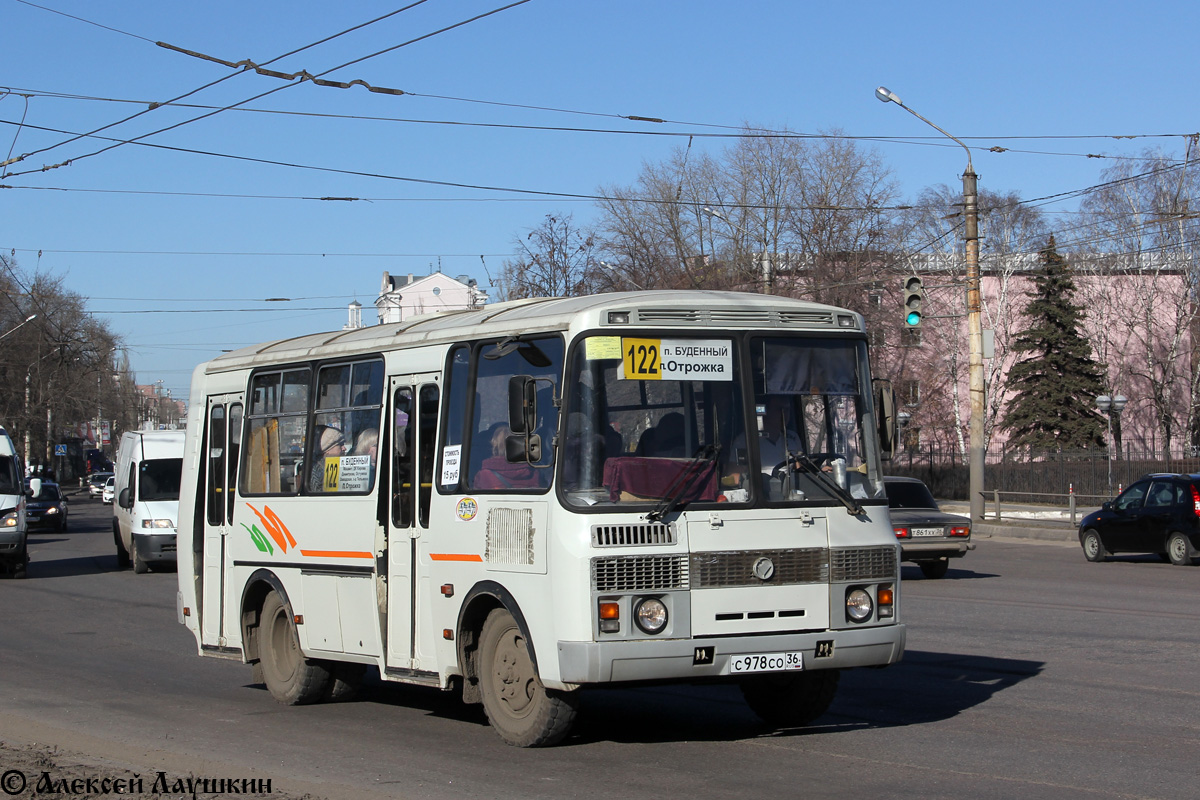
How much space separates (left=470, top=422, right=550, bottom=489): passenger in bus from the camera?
7.80 m

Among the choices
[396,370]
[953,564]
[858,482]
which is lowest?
[953,564]

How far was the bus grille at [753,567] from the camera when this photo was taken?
24.8ft

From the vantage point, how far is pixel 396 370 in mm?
9398

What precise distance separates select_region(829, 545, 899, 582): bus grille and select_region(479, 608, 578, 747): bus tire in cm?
171

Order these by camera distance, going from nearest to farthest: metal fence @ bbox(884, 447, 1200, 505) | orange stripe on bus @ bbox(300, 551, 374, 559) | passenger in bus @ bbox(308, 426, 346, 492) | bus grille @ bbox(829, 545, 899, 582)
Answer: bus grille @ bbox(829, 545, 899, 582) < orange stripe on bus @ bbox(300, 551, 374, 559) < passenger in bus @ bbox(308, 426, 346, 492) < metal fence @ bbox(884, 447, 1200, 505)

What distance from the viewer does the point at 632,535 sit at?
24.4 ft

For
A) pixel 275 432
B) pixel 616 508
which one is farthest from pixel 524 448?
pixel 275 432

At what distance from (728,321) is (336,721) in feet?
13.4

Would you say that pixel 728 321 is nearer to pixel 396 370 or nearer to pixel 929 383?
pixel 396 370

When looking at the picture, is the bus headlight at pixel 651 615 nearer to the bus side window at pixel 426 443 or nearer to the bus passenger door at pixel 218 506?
the bus side window at pixel 426 443

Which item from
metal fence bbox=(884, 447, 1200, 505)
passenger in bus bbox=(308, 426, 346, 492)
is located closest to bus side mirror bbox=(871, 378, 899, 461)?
passenger in bus bbox=(308, 426, 346, 492)

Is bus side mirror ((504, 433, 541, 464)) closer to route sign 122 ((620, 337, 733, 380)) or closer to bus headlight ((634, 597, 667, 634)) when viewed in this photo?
route sign 122 ((620, 337, 733, 380))

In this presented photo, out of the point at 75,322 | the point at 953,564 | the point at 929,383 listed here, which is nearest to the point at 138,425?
the point at 75,322

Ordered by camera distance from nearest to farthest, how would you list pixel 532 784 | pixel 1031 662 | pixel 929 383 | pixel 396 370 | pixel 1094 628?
pixel 532 784 < pixel 396 370 < pixel 1031 662 < pixel 1094 628 < pixel 929 383
